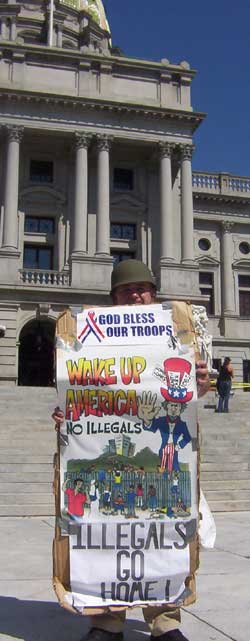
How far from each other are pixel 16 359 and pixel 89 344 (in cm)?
2500

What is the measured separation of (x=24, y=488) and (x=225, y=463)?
4278mm

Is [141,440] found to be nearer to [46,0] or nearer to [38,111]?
[38,111]

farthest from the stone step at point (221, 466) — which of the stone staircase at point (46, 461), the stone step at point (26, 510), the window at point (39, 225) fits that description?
the window at point (39, 225)

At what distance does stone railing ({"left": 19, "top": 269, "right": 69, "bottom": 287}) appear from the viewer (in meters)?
29.5

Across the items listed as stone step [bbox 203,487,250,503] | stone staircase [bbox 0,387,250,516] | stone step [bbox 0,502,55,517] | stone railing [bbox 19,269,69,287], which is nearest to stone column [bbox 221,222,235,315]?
stone railing [bbox 19,269,69,287]

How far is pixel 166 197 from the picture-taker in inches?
1315

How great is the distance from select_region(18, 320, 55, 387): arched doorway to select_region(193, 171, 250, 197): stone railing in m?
17.4

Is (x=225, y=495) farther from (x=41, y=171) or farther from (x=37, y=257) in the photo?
(x=41, y=171)

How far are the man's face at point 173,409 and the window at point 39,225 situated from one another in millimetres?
29918

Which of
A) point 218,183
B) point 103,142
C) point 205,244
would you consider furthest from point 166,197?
point 218,183

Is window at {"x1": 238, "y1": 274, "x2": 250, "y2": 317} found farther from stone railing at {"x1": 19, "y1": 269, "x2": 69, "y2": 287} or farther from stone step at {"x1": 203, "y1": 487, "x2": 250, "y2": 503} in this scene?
stone step at {"x1": 203, "y1": 487, "x2": 250, "y2": 503}

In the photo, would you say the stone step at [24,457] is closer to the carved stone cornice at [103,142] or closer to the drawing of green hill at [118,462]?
the drawing of green hill at [118,462]

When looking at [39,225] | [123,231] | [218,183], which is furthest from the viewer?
[218,183]

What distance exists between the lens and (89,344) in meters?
4.11
